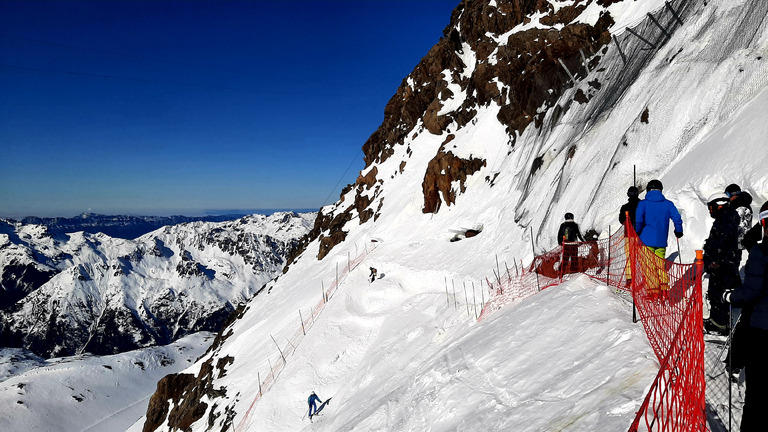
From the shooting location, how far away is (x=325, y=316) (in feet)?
65.0

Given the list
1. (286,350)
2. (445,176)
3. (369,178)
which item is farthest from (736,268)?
(369,178)

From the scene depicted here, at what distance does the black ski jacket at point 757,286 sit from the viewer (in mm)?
3402

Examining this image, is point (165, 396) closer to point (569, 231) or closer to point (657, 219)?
point (569, 231)

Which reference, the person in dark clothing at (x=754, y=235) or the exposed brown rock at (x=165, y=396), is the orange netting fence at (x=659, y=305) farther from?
the exposed brown rock at (x=165, y=396)

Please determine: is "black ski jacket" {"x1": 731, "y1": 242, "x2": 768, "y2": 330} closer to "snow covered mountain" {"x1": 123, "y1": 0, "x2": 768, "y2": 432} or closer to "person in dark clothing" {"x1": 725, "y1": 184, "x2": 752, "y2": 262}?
"snow covered mountain" {"x1": 123, "y1": 0, "x2": 768, "y2": 432}

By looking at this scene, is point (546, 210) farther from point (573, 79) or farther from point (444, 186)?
point (444, 186)

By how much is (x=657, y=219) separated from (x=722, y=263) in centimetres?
149

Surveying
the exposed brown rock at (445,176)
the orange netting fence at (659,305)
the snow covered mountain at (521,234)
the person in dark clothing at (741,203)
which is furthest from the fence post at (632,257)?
the exposed brown rock at (445,176)

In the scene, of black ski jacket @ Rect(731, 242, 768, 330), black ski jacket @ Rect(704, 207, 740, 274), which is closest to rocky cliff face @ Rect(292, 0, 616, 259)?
black ski jacket @ Rect(704, 207, 740, 274)

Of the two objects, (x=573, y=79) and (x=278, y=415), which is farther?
(x=573, y=79)

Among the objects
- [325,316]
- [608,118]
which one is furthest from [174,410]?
[608,118]

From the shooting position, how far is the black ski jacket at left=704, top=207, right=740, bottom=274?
513cm

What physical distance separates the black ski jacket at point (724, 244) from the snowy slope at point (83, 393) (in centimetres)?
12080

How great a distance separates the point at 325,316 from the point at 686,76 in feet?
57.7
